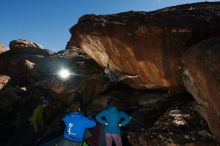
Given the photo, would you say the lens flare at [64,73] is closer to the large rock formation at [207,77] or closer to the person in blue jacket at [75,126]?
the person in blue jacket at [75,126]

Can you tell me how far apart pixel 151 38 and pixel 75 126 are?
4.90 metres

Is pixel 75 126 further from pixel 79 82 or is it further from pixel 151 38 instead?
pixel 79 82

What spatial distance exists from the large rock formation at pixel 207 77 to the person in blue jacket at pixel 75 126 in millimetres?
3655

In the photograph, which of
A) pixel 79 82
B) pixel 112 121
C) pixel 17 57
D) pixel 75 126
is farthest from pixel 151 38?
pixel 17 57

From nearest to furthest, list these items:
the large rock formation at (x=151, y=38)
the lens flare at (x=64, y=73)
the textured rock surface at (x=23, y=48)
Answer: the large rock formation at (x=151, y=38), the lens flare at (x=64, y=73), the textured rock surface at (x=23, y=48)

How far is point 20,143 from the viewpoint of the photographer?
15.5m

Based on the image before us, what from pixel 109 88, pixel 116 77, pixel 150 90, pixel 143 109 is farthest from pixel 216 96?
pixel 109 88

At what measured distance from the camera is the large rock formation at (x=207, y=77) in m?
8.08

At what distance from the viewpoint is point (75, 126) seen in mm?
8797

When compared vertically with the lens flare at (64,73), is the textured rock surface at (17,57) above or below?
above

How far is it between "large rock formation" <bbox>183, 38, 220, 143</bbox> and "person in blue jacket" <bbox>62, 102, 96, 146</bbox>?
3655 mm

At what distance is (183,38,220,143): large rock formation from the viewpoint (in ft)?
26.5

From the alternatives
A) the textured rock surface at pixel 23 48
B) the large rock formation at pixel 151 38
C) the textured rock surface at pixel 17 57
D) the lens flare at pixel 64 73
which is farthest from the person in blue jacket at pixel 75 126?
the textured rock surface at pixel 23 48

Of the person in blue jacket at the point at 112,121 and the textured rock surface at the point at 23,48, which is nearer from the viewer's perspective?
the person in blue jacket at the point at 112,121
